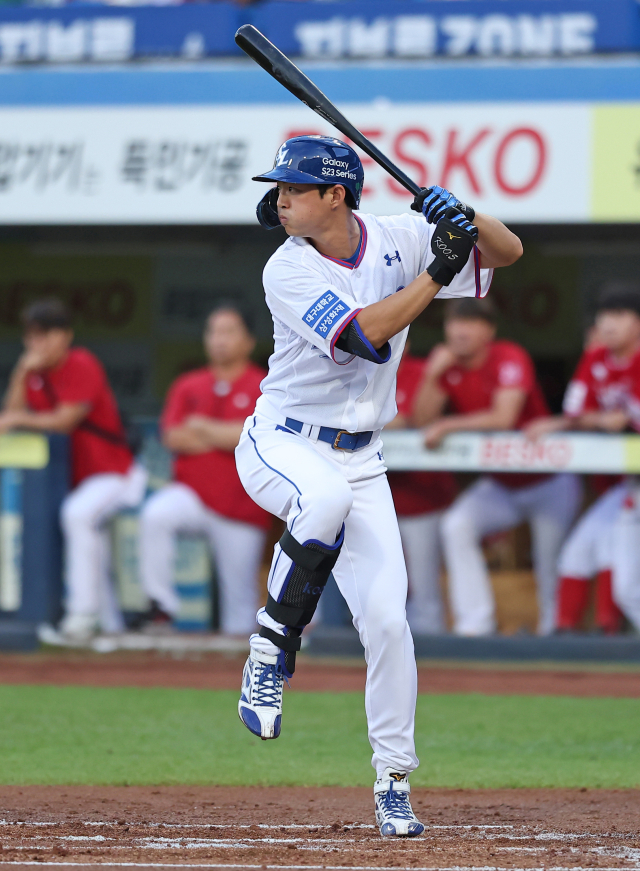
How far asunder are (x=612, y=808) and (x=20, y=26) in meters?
5.72

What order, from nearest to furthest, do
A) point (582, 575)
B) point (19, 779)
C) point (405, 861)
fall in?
point (405, 861), point (19, 779), point (582, 575)

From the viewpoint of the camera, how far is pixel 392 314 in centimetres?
313

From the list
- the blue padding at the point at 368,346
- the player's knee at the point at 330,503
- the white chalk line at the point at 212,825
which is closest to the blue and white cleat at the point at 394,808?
the white chalk line at the point at 212,825

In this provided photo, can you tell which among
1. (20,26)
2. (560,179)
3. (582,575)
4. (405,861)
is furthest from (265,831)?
(20,26)

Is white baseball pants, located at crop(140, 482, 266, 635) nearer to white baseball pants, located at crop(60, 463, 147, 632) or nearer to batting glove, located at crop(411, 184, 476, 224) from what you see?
white baseball pants, located at crop(60, 463, 147, 632)

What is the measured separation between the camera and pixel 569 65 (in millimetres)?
6957

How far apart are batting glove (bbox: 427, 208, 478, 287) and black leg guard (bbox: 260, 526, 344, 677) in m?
0.69

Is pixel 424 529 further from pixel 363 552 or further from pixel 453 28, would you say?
pixel 363 552

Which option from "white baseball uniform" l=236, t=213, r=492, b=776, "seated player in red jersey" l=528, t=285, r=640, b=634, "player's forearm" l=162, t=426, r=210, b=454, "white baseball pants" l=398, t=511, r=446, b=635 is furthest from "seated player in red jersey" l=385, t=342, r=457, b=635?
"white baseball uniform" l=236, t=213, r=492, b=776

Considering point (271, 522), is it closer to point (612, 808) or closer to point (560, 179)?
point (560, 179)

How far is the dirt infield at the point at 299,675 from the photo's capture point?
5945 mm

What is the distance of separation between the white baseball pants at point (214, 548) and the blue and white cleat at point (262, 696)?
Result: 11.4 ft

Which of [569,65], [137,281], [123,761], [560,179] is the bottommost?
[123,761]

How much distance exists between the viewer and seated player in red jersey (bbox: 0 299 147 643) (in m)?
6.83
